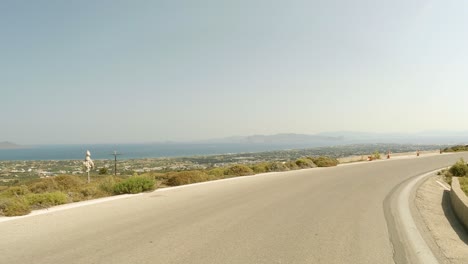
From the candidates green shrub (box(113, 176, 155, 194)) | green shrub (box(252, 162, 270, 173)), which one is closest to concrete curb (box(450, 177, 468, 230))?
green shrub (box(113, 176, 155, 194))

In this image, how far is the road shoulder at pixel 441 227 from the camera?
5.59m

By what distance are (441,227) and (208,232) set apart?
5091 mm

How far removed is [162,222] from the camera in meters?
7.37

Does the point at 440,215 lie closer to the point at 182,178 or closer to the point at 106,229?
the point at 106,229

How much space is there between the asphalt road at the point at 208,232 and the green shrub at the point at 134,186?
1643 millimetres

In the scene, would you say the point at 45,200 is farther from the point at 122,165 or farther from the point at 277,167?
the point at 122,165

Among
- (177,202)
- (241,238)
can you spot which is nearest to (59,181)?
(177,202)

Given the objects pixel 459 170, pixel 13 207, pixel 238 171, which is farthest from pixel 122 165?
pixel 13 207

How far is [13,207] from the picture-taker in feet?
27.9

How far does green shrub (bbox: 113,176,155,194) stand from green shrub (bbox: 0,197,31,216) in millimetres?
3444

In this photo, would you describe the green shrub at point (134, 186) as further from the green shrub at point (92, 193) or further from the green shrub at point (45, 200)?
the green shrub at point (45, 200)

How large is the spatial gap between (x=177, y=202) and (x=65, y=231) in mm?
3819

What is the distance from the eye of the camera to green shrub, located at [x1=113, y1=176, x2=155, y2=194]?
1231cm

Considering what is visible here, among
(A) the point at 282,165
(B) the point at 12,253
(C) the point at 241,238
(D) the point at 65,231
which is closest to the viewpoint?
(B) the point at 12,253
